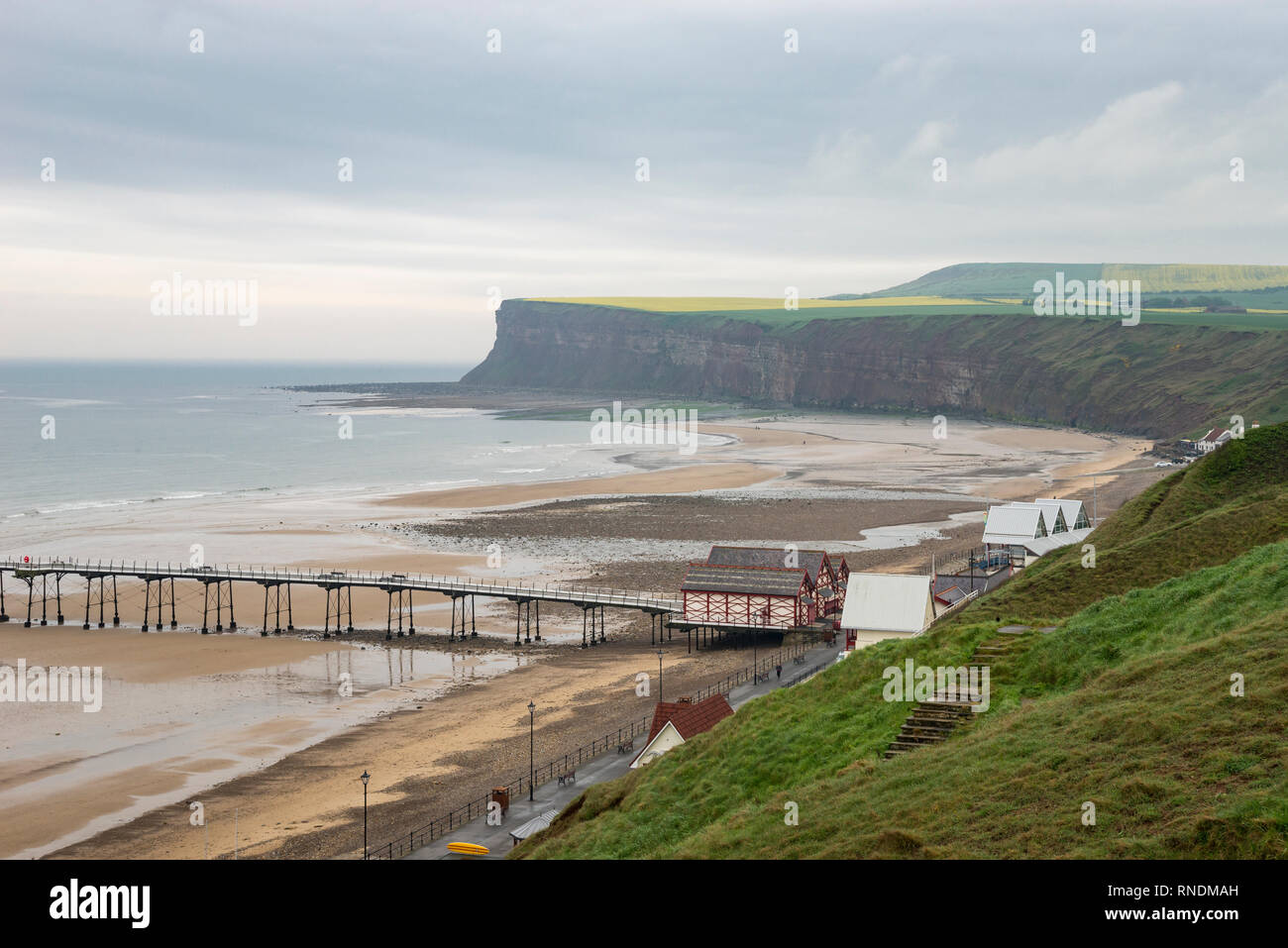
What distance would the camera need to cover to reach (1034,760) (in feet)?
62.8

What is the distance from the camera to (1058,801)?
1728 cm

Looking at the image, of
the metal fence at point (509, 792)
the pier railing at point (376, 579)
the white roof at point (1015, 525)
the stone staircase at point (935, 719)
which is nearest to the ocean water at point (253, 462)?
the pier railing at point (376, 579)

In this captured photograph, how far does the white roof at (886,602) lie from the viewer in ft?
148

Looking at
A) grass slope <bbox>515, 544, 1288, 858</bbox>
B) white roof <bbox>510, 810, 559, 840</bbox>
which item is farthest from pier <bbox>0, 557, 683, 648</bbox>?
grass slope <bbox>515, 544, 1288, 858</bbox>

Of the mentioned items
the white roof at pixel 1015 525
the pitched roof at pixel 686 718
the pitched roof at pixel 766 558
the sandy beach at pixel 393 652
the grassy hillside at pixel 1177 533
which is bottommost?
the sandy beach at pixel 393 652

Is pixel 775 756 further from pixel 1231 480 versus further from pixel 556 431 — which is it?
pixel 556 431

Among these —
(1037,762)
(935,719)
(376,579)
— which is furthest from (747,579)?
(1037,762)

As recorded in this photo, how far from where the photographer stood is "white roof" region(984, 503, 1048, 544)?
6425 centimetres

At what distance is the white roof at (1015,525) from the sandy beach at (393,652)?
30.2 ft

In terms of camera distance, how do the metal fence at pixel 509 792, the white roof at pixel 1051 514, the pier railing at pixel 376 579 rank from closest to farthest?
1. the metal fence at pixel 509 792
2. the pier railing at pixel 376 579
3. the white roof at pixel 1051 514

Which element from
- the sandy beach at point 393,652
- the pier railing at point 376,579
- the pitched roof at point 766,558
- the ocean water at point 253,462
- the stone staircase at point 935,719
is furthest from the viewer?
the ocean water at point 253,462

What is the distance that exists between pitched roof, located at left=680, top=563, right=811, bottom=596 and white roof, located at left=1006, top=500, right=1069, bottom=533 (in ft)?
52.0

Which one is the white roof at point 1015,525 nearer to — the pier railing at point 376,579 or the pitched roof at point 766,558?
the pitched roof at point 766,558
